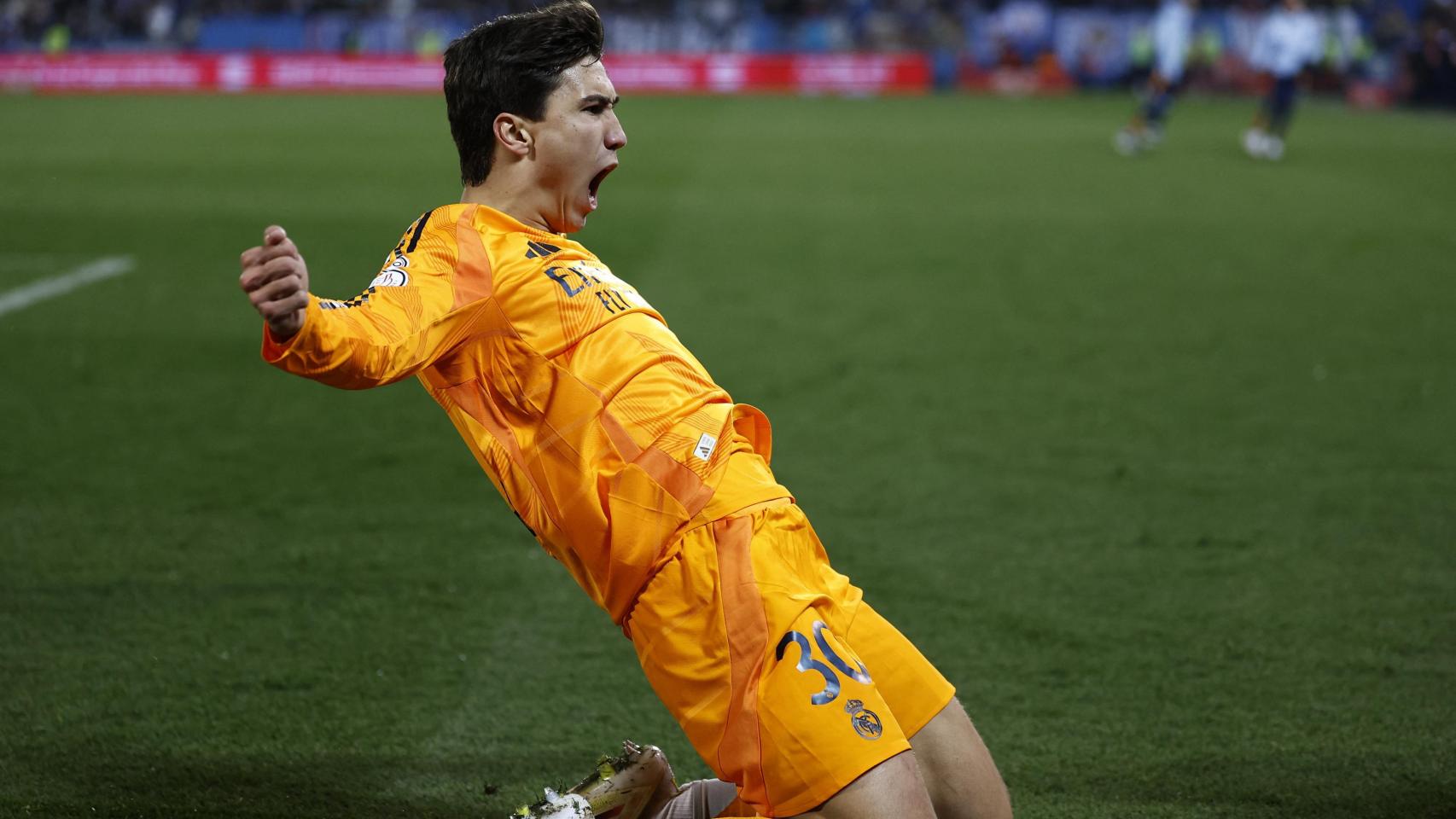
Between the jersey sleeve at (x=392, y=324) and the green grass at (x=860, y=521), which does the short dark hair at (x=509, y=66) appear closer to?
the jersey sleeve at (x=392, y=324)

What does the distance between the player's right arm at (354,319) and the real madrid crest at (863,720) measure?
3.27 ft

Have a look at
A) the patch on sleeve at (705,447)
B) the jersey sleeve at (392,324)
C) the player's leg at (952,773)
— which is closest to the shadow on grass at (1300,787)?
the player's leg at (952,773)

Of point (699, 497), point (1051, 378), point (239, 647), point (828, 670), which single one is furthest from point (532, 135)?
point (1051, 378)

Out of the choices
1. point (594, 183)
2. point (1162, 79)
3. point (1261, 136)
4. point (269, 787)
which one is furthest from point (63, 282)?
point (1261, 136)

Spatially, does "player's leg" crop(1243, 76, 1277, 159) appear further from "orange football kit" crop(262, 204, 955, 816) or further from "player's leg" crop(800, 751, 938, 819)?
"player's leg" crop(800, 751, 938, 819)

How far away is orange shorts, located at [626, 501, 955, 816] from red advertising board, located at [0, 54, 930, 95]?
2918 cm

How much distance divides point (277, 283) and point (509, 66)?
744 millimetres

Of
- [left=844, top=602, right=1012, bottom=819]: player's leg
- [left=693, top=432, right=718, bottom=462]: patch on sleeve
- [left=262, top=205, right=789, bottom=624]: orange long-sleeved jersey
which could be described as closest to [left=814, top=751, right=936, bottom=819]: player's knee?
[left=844, top=602, right=1012, bottom=819]: player's leg

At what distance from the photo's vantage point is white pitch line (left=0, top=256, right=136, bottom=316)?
10078 mm

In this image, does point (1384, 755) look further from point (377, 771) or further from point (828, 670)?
point (377, 771)

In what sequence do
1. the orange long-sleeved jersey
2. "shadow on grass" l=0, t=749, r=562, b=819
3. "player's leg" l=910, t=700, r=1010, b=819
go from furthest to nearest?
1. "shadow on grass" l=0, t=749, r=562, b=819
2. "player's leg" l=910, t=700, r=1010, b=819
3. the orange long-sleeved jersey

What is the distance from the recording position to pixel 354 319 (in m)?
2.50

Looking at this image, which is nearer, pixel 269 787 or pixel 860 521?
pixel 269 787

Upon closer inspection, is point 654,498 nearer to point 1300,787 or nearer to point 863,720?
point 863,720
